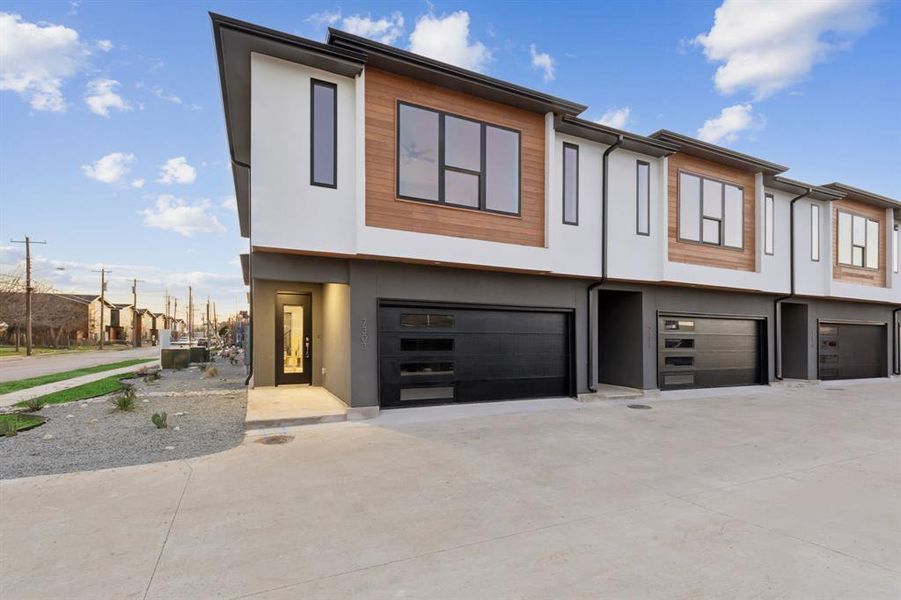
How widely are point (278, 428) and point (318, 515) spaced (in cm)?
366

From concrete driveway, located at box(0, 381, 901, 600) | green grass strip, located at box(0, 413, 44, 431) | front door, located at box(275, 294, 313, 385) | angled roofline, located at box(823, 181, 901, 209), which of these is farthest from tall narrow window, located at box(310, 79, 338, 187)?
angled roofline, located at box(823, 181, 901, 209)

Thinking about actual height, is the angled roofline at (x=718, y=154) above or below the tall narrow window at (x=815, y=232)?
above

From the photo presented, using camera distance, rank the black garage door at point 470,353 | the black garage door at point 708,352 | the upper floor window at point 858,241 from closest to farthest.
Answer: the black garage door at point 470,353 → the black garage door at point 708,352 → the upper floor window at point 858,241

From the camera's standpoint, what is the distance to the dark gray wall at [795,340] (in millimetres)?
14297

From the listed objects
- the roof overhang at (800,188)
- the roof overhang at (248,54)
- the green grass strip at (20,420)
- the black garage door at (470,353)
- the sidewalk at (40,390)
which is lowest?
the sidewalk at (40,390)

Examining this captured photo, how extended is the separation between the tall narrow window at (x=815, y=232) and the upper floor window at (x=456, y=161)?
11.0 m

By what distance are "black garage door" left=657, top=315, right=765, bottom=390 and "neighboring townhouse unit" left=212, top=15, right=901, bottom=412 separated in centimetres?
6

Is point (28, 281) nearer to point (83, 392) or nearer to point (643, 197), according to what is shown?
point (83, 392)

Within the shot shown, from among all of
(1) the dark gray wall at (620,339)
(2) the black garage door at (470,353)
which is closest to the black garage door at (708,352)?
(1) the dark gray wall at (620,339)

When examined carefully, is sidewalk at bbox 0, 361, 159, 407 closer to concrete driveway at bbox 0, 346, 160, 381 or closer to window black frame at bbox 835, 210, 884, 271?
concrete driveway at bbox 0, 346, 160, 381

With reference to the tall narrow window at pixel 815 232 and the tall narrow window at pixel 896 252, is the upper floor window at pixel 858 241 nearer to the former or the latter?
the tall narrow window at pixel 896 252

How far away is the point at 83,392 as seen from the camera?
35.2 ft

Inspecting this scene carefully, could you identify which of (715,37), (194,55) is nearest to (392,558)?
(194,55)

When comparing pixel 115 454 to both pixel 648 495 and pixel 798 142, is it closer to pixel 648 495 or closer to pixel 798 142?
pixel 648 495
